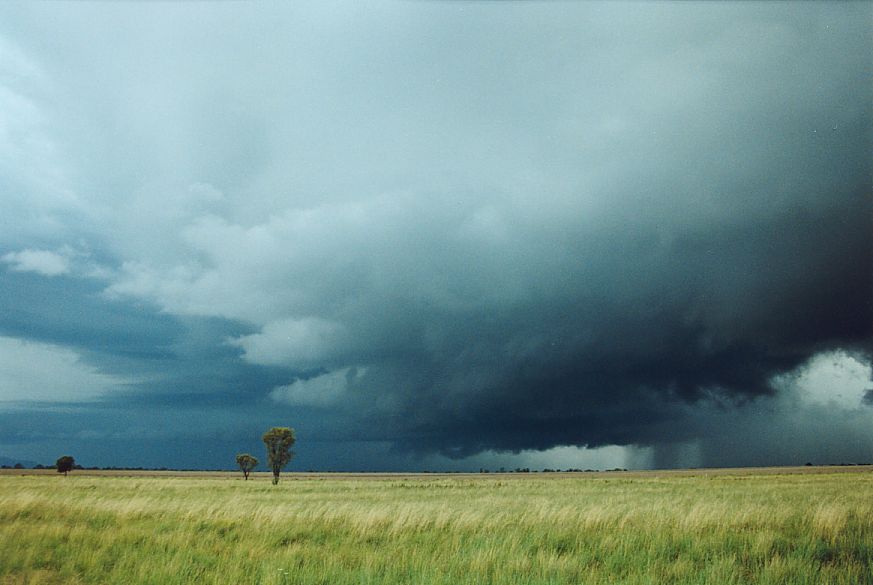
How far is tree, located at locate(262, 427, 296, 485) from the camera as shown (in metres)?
A: 73.6

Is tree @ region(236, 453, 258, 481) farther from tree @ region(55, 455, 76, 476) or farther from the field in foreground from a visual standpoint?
the field in foreground

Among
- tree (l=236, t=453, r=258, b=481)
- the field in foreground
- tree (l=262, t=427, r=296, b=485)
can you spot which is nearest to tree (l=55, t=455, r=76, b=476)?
tree (l=236, t=453, r=258, b=481)

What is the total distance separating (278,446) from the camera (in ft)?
242

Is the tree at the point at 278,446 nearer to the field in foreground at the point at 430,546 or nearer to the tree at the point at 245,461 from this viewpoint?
the tree at the point at 245,461

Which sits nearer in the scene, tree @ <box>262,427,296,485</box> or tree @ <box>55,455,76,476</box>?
tree @ <box>262,427,296,485</box>

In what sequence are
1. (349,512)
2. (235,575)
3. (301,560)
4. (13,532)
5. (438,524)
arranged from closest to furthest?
(235,575) → (301,560) → (13,532) → (438,524) → (349,512)

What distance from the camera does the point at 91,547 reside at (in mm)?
10148

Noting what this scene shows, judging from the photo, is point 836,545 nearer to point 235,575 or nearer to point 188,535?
point 235,575

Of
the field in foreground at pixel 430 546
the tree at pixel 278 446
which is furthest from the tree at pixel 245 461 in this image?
the field in foreground at pixel 430 546

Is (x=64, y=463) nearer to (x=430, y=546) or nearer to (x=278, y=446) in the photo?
(x=278, y=446)

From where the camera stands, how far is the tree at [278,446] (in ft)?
241

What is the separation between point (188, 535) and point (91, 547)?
179cm

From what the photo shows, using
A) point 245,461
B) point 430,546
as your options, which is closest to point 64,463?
point 245,461

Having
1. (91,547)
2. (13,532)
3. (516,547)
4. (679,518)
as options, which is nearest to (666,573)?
(516,547)
